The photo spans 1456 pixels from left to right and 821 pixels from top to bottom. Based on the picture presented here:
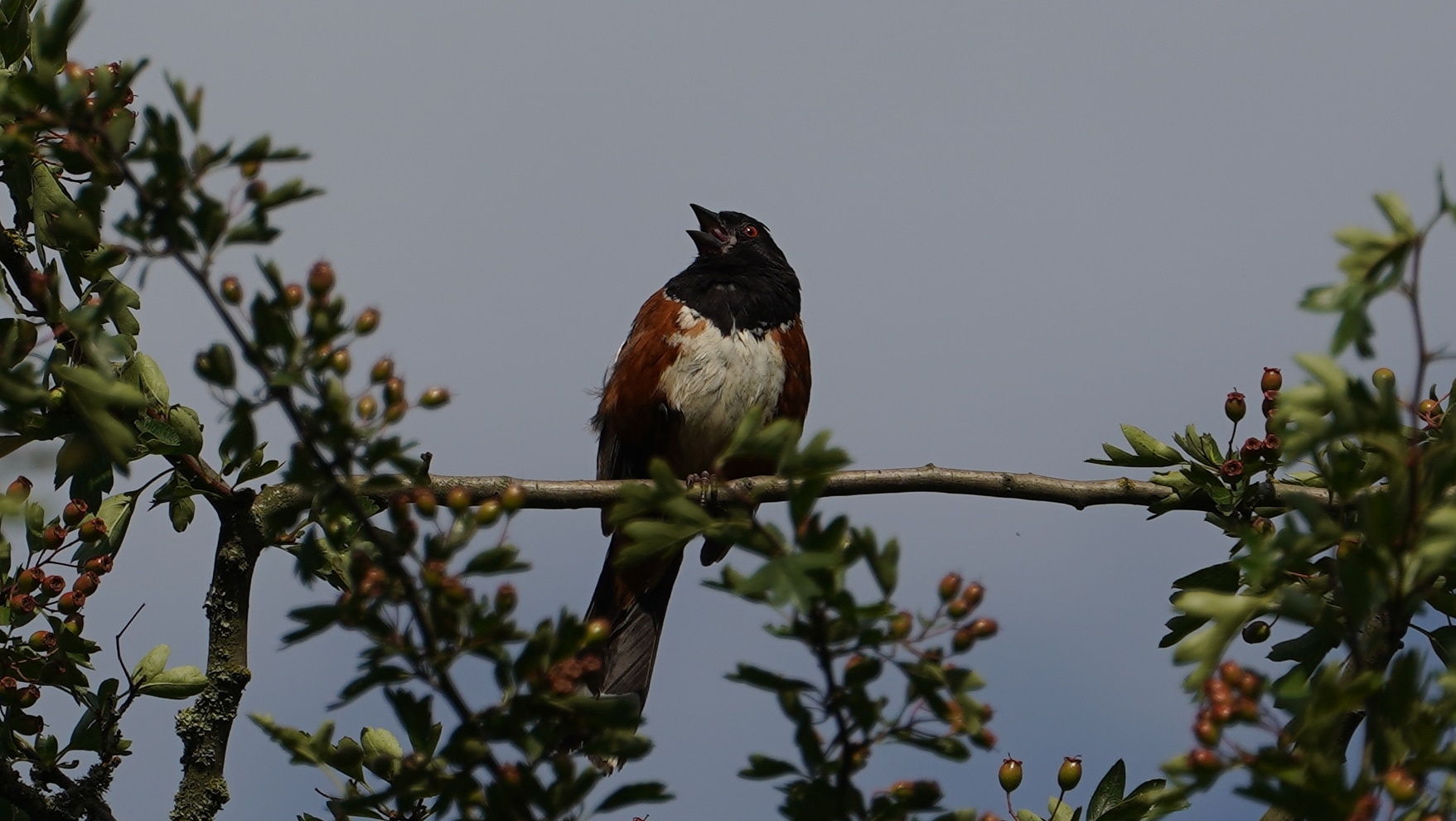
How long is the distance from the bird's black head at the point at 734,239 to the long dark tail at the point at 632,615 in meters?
1.15

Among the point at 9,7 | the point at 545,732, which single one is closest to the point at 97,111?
the point at 545,732

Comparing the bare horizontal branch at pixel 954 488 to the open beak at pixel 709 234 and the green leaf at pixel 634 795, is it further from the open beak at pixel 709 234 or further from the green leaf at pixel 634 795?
the open beak at pixel 709 234

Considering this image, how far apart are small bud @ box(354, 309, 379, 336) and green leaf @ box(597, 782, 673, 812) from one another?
1.87 ft

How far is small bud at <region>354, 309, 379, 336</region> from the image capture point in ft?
5.20

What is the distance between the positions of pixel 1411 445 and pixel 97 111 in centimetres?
135

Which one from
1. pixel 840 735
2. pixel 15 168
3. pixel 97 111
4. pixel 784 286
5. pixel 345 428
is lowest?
pixel 840 735

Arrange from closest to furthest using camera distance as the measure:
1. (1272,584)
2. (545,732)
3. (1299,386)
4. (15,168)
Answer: (1299,386) → (545,732) → (1272,584) → (15,168)

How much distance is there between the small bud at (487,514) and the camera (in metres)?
1.63

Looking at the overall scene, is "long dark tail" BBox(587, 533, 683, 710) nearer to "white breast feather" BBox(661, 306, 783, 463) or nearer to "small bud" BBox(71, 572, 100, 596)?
"white breast feather" BBox(661, 306, 783, 463)

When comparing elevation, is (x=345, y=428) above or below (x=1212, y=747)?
above

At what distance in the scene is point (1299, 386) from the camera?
1.42 m

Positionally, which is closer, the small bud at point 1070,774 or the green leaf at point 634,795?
the green leaf at point 634,795

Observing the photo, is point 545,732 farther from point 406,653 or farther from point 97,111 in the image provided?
point 97,111

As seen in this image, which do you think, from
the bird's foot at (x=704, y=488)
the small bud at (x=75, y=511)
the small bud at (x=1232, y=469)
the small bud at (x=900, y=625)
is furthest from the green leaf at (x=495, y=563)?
the small bud at (x=1232, y=469)
